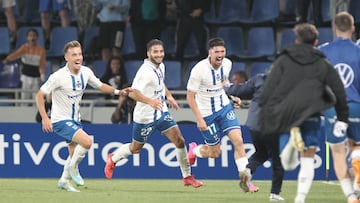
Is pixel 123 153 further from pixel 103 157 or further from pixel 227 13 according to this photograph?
pixel 227 13

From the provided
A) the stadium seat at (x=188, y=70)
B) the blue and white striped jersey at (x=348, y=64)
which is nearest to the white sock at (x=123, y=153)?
the blue and white striped jersey at (x=348, y=64)

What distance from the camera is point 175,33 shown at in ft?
80.7

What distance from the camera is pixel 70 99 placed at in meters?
16.9

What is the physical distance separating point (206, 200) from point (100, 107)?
292 inches

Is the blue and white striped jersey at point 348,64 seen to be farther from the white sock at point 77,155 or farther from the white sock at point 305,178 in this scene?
the white sock at point 77,155

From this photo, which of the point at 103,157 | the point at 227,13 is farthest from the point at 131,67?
the point at 103,157

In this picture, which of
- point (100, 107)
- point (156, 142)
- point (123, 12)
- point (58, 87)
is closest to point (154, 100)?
point (58, 87)

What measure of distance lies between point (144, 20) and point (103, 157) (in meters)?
4.16

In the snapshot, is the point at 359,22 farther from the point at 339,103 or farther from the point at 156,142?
the point at 339,103

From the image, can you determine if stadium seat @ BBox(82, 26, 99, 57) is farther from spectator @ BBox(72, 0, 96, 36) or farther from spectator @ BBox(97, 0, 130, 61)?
spectator @ BBox(97, 0, 130, 61)

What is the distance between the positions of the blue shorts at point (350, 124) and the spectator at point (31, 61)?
412 inches

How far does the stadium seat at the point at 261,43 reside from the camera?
2420 cm

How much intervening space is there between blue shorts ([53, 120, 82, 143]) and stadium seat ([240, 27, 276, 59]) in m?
7.88

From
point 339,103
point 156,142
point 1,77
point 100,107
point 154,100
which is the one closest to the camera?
point 339,103
